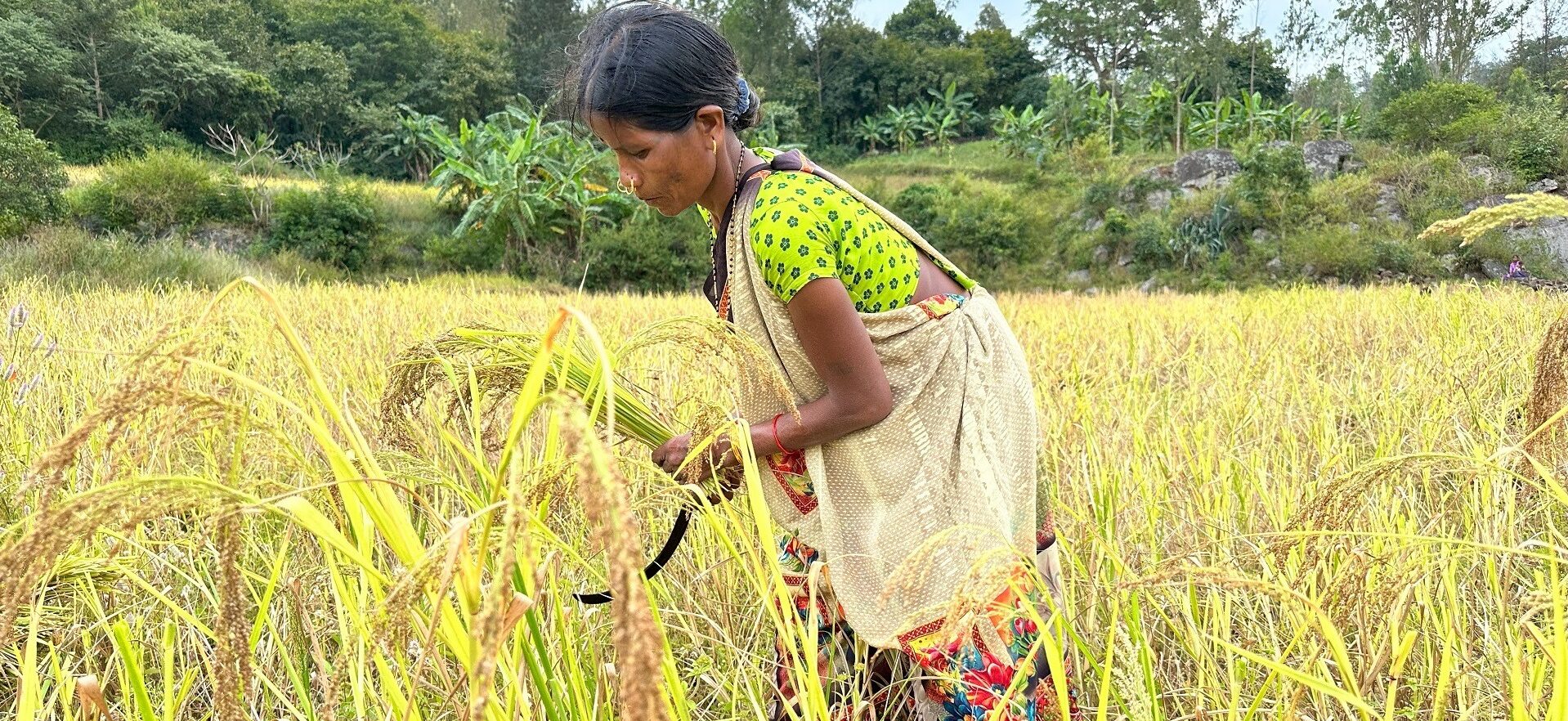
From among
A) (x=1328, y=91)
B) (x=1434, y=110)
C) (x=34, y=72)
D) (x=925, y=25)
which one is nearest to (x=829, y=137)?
(x=925, y=25)

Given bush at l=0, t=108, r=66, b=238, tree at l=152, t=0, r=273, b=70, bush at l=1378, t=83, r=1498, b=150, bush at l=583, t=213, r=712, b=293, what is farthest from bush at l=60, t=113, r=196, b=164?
bush at l=1378, t=83, r=1498, b=150

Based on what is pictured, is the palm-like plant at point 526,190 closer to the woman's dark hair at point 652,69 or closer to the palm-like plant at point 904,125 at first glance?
the woman's dark hair at point 652,69

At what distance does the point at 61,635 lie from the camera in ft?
4.21

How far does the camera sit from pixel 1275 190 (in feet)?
51.3

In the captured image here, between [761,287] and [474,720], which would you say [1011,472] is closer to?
[761,287]

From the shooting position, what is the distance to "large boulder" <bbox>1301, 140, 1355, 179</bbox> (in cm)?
1717

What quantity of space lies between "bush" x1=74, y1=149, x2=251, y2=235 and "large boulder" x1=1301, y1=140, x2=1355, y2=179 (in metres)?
19.8

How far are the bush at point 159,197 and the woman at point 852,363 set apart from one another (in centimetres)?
1607

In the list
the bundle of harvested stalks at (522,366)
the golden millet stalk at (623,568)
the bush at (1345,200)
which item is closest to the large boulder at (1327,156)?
the bush at (1345,200)

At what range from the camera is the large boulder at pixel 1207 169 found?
1772 cm

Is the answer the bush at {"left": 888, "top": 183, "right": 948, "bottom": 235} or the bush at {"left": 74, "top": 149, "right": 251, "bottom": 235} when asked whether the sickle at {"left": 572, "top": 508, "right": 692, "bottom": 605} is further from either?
the bush at {"left": 888, "top": 183, "right": 948, "bottom": 235}

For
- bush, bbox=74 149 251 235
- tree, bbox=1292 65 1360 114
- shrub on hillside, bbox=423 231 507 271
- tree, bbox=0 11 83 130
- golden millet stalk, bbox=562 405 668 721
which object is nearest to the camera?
golden millet stalk, bbox=562 405 668 721

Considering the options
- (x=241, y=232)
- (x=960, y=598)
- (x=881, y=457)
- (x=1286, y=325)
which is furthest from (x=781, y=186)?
(x=241, y=232)

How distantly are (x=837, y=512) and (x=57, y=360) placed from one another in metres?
2.70
